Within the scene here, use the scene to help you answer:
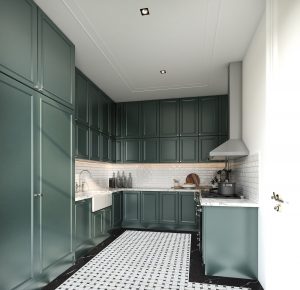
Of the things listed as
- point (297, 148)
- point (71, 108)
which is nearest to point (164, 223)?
point (71, 108)

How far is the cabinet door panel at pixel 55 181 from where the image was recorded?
95.0 inches

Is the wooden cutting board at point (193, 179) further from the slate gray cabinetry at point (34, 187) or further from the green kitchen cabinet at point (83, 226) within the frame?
the slate gray cabinetry at point (34, 187)

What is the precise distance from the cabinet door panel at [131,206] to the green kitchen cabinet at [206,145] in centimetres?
153

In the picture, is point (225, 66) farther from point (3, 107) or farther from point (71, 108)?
point (3, 107)

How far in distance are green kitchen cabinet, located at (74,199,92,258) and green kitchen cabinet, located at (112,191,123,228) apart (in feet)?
3.23

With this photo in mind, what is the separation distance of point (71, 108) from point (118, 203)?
7.96 feet

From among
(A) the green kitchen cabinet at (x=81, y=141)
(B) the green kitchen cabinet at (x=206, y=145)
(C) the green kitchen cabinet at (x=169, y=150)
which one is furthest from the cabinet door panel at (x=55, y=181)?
(B) the green kitchen cabinet at (x=206, y=145)

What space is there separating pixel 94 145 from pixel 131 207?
5.22 feet

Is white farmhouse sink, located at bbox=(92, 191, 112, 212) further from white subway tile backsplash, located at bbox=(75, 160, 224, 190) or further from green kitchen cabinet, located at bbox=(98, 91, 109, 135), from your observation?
green kitchen cabinet, located at bbox=(98, 91, 109, 135)

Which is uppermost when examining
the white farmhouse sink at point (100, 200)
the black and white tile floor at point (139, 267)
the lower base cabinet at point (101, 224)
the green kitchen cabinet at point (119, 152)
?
the green kitchen cabinet at point (119, 152)

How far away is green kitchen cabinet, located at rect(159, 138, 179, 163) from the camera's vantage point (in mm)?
5168

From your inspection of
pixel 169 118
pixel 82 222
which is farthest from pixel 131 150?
pixel 82 222

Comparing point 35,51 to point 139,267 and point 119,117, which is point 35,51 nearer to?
point 139,267

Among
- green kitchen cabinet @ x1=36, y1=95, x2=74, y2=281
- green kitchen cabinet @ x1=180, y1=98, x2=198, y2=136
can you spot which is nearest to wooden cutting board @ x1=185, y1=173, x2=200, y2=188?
green kitchen cabinet @ x1=180, y1=98, x2=198, y2=136
